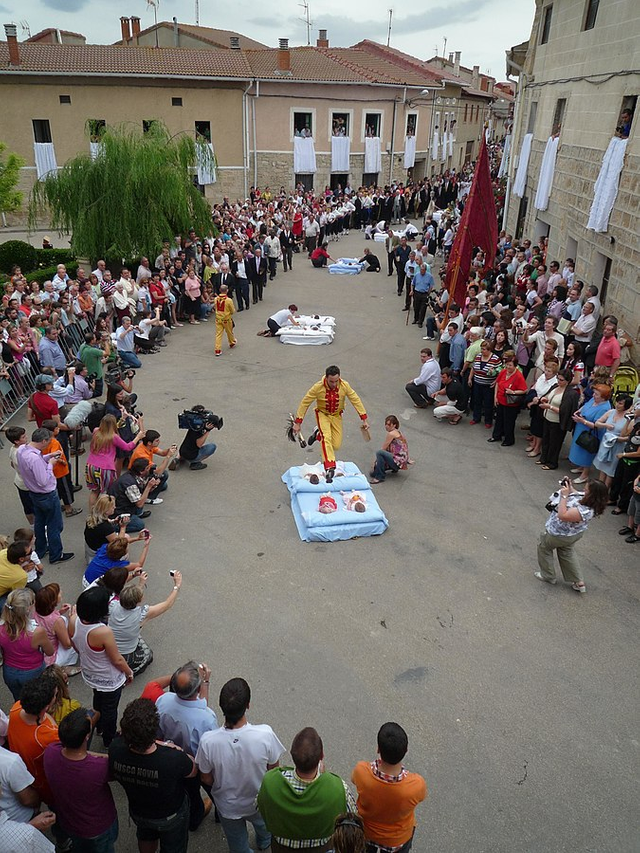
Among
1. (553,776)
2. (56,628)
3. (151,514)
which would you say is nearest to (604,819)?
(553,776)

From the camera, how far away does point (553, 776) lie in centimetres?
482

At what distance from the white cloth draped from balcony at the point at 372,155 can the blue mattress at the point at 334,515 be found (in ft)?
111

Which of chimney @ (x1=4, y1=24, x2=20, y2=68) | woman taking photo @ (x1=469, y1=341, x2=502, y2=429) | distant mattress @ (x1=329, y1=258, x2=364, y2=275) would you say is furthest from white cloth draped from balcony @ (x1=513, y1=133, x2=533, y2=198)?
chimney @ (x1=4, y1=24, x2=20, y2=68)

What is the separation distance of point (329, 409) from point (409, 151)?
36950mm

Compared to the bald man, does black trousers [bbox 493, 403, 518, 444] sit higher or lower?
lower

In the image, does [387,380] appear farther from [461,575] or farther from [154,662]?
[154,662]

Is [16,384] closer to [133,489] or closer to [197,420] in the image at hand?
[197,420]

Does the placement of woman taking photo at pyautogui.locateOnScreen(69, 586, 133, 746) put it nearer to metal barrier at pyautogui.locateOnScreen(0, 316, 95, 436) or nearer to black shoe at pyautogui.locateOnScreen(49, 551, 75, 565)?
black shoe at pyautogui.locateOnScreen(49, 551, 75, 565)

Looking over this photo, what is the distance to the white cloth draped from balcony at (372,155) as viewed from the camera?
38.0 m

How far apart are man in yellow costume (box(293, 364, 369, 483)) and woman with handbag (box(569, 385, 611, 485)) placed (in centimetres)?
297

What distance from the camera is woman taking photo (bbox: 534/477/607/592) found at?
6.13 metres

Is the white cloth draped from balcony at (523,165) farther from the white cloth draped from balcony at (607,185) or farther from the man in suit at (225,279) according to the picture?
the man in suit at (225,279)

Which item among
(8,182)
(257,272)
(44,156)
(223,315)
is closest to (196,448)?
(223,315)

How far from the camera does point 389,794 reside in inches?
138
